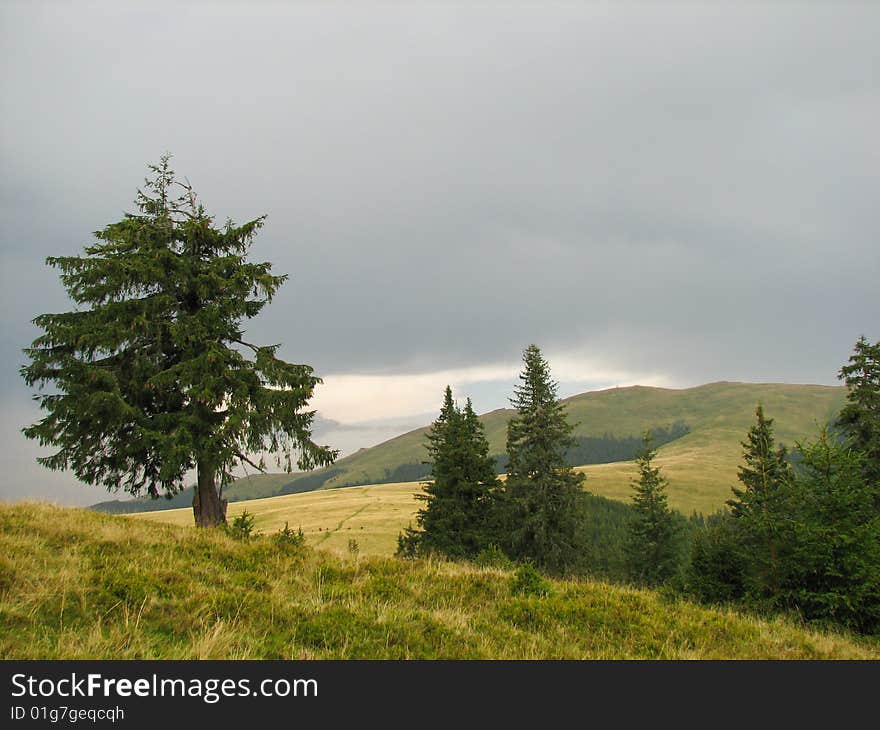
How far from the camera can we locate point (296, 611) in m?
A: 6.80

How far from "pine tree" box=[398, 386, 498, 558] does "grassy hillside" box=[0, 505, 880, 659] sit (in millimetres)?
24787

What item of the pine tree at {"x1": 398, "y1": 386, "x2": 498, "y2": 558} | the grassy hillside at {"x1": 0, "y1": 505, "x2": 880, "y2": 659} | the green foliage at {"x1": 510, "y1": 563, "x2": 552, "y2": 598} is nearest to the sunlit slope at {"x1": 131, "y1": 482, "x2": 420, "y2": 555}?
the pine tree at {"x1": 398, "y1": 386, "x2": 498, "y2": 558}

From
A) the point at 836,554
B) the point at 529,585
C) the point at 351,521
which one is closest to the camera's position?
the point at 529,585

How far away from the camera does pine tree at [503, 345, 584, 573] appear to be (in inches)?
→ 1326

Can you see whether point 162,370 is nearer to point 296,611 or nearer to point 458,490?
point 296,611

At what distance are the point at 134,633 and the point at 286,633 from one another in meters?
1.80

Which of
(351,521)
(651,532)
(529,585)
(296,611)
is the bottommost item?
(351,521)

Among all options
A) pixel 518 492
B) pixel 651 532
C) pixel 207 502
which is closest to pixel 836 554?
pixel 207 502

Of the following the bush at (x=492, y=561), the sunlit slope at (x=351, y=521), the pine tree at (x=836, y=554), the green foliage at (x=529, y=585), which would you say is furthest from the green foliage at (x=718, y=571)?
the sunlit slope at (x=351, y=521)

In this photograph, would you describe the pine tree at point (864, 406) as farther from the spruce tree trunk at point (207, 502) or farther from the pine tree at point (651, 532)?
the spruce tree trunk at point (207, 502)

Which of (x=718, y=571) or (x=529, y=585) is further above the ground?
(x=529, y=585)

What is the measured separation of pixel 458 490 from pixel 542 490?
20.7 ft
